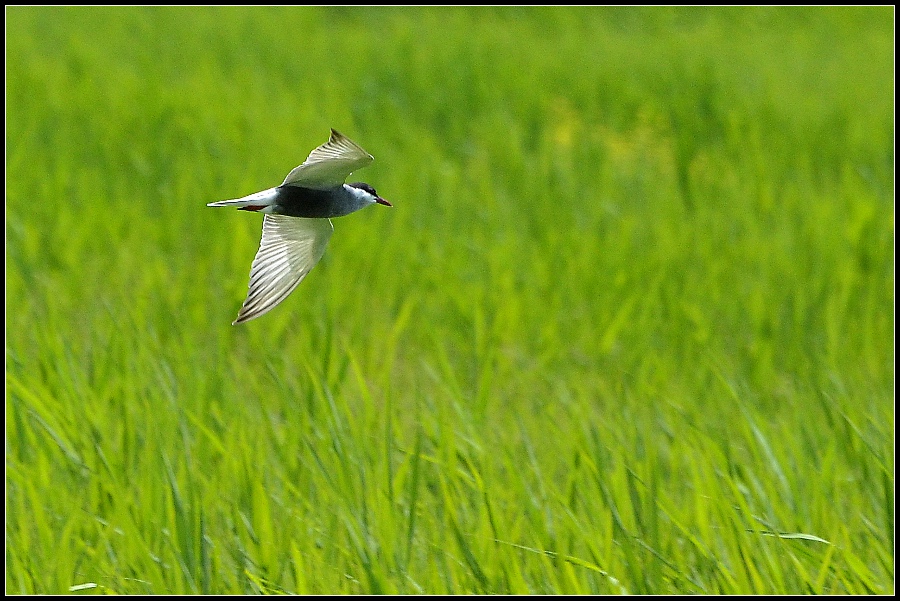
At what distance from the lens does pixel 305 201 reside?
61.6 inches

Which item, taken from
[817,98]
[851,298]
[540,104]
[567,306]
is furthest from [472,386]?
[817,98]

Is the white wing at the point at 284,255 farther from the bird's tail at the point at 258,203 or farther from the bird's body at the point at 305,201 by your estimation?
the bird's tail at the point at 258,203

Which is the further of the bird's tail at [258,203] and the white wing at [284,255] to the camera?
the white wing at [284,255]

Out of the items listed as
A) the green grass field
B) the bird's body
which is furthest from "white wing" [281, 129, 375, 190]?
the green grass field

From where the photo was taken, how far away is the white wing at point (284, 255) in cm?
168

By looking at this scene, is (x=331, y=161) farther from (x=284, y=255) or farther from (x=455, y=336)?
(x=455, y=336)

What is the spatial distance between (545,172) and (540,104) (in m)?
1.38

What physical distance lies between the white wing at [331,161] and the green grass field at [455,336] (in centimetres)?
79

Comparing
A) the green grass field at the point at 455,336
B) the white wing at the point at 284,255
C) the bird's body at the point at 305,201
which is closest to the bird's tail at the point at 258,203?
the bird's body at the point at 305,201

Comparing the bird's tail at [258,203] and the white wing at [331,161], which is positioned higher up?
A: the white wing at [331,161]

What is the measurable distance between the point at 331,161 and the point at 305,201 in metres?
0.08

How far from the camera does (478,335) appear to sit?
3195mm

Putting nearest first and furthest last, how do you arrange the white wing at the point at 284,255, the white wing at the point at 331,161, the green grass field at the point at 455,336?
1. the white wing at the point at 331,161
2. the white wing at the point at 284,255
3. the green grass field at the point at 455,336

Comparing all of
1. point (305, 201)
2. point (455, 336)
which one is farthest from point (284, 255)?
point (455, 336)
